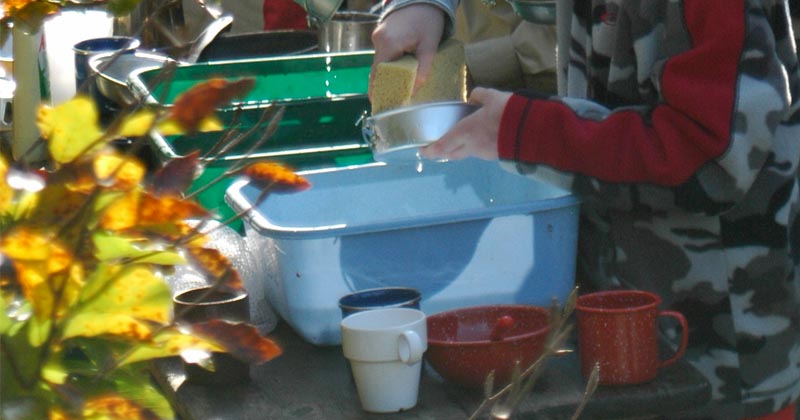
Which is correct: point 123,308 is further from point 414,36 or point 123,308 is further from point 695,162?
point 414,36

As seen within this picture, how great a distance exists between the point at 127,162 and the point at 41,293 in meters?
0.09

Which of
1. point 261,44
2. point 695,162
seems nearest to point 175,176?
point 695,162

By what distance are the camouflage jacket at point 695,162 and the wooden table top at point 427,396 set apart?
200mm

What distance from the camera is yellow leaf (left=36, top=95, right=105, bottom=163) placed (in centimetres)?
58

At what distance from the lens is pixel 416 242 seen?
4.97 ft

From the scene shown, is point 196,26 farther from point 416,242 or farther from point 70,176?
point 70,176

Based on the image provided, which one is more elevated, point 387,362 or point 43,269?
point 43,269

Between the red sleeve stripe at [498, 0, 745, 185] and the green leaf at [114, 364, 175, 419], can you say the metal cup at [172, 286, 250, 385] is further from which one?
the green leaf at [114, 364, 175, 419]

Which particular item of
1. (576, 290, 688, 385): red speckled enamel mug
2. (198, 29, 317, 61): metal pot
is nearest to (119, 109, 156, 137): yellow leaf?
(576, 290, 688, 385): red speckled enamel mug

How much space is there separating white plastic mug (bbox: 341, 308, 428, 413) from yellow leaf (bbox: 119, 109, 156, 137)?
0.71 m

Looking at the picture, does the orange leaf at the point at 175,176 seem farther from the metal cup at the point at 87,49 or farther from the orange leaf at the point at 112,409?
the metal cup at the point at 87,49

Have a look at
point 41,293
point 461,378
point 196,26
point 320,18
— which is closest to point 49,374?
point 41,293

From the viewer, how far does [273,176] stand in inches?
28.0

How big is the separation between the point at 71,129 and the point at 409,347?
752mm
